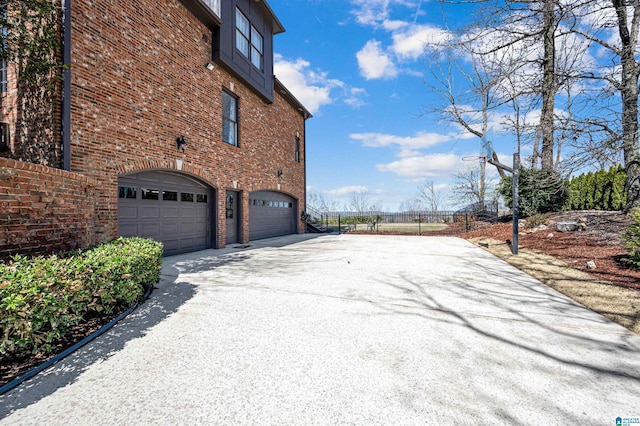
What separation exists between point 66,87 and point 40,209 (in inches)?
126

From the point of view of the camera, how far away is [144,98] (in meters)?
7.19

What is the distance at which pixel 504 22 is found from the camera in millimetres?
7051

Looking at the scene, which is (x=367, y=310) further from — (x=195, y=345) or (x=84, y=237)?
(x=84, y=237)

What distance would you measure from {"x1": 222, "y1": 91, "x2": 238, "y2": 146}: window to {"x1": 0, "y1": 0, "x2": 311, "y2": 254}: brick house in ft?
0.13

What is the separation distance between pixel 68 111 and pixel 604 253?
12527mm

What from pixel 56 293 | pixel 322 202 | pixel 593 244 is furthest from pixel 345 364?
pixel 322 202

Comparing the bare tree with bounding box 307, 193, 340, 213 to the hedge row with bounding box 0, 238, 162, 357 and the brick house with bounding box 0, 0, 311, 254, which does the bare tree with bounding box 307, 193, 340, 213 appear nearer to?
the brick house with bounding box 0, 0, 311, 254

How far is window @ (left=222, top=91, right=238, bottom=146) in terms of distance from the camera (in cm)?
1068

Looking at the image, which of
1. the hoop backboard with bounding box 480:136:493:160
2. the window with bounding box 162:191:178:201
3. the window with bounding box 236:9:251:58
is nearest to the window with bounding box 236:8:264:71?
the window with bounding box 236:9:251:58

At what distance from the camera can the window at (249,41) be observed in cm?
1082

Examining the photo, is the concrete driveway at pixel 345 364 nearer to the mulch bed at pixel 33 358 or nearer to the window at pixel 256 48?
the mulch bed at pixel 33 358

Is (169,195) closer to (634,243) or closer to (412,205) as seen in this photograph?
(634,243)

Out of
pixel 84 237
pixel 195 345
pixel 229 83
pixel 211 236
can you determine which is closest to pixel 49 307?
pixel 195 345

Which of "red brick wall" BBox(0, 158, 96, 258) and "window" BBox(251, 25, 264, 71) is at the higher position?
"window" BBox(251, 25, 264, 71)
